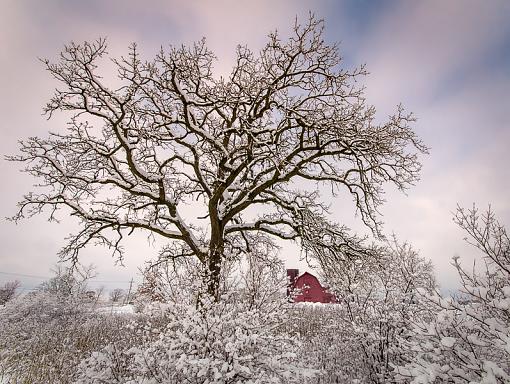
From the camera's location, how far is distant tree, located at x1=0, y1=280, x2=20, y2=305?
48681 millimetres

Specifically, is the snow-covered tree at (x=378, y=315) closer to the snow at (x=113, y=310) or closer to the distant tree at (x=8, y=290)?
the snow at (x=113, y=310)

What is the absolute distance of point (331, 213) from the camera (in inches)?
395

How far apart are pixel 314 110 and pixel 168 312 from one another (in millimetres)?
6489

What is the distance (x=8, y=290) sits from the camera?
5541cm

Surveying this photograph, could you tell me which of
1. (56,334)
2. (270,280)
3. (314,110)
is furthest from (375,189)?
(56,334)

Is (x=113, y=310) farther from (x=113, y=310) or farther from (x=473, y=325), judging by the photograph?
(x=473, y=325)

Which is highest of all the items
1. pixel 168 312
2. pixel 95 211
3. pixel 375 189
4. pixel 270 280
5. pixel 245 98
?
pixel 245 98

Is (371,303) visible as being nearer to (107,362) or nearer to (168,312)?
(168,312)

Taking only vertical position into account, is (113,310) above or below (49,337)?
above

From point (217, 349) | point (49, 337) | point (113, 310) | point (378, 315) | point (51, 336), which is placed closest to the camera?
point (217, 349)

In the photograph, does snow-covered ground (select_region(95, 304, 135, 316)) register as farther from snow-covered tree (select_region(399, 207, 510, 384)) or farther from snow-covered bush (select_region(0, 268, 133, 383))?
snow-covered tree (select_region(399, 207, 510, 384))

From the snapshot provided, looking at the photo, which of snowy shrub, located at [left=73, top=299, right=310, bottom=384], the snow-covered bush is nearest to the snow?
the snow-covered bush

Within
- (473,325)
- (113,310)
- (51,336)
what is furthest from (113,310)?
(473,325)

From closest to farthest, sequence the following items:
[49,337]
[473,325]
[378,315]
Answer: [473,325] → [378,315] → [49,337]
